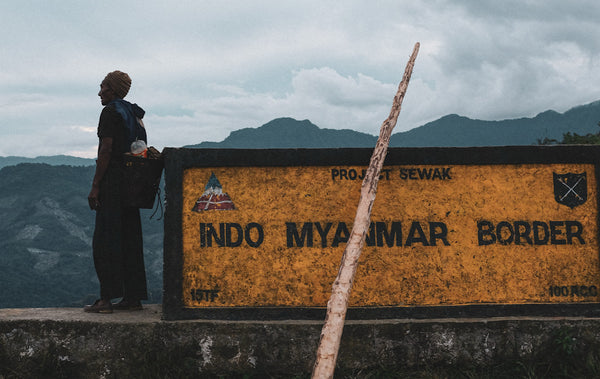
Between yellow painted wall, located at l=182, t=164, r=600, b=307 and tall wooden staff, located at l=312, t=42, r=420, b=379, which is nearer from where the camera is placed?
tall wooden staff, located at l=312, t=42, r=420, b=379

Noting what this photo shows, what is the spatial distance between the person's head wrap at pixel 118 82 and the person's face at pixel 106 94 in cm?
3

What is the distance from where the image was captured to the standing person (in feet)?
13.5

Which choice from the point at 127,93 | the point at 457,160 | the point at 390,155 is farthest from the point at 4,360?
the point at 457,160

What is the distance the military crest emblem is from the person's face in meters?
3.54

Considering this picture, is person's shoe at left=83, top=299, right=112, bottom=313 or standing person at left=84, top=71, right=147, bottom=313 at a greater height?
standing person at left=84, top=71, right=147, bottom=313

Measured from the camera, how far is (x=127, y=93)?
14.4 feet

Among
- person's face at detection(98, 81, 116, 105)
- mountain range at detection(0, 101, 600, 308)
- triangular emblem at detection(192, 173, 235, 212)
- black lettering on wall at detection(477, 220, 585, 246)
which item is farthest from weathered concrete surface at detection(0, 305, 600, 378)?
mountain range at detection(0, 101, 600, 308)

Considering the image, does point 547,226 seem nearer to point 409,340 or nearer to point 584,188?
point 584,188

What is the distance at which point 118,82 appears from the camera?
14.2 ft

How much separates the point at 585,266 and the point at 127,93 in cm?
383

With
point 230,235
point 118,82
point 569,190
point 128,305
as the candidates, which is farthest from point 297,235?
point 569,190

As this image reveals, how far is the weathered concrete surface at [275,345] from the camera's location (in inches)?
149

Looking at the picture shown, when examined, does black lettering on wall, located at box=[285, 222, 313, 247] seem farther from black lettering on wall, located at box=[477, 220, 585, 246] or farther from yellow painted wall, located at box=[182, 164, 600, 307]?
black lettering on wall, located at box=[477, 220, 585, 246]

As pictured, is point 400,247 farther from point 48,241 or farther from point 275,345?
point 48,241
